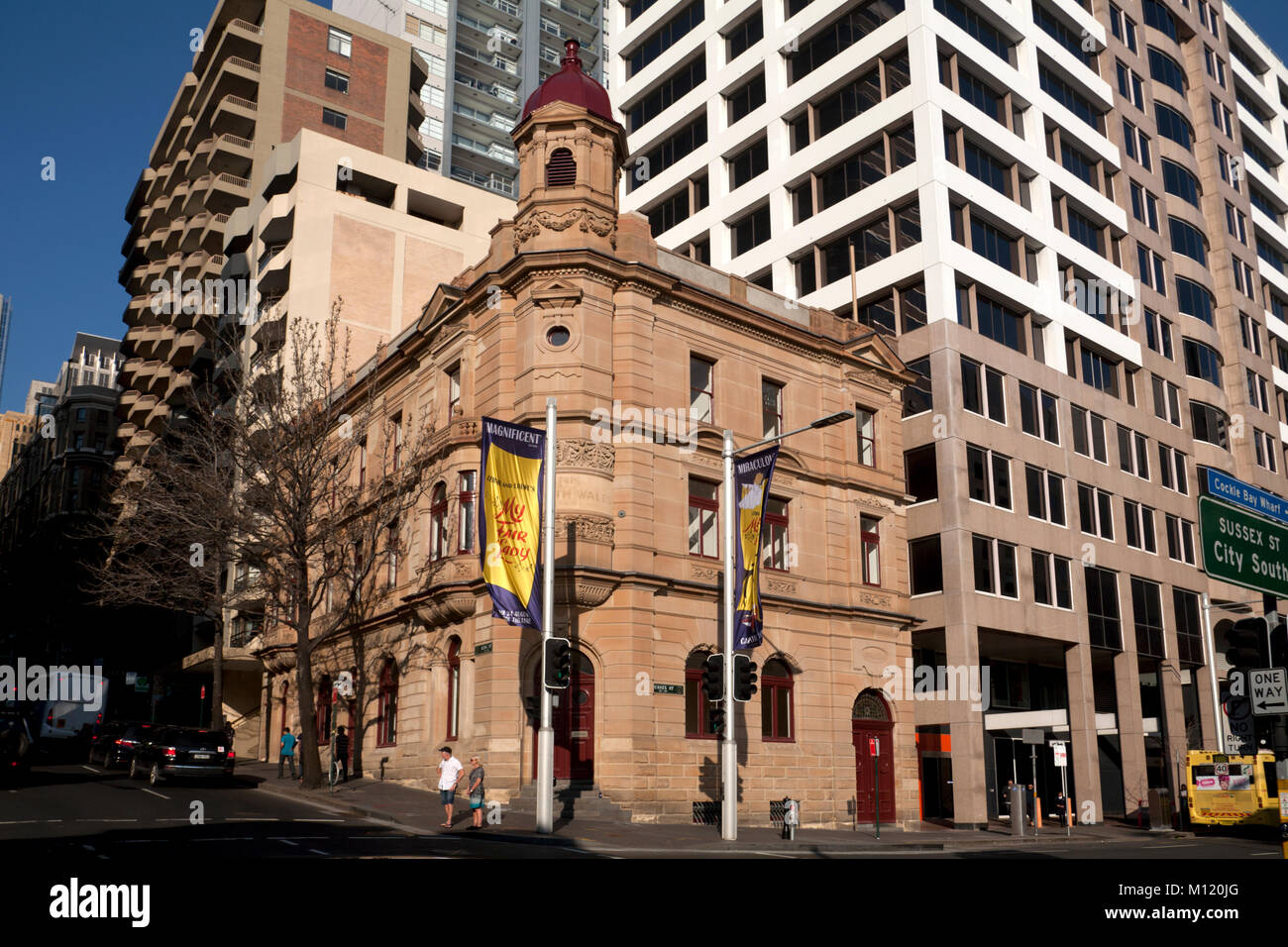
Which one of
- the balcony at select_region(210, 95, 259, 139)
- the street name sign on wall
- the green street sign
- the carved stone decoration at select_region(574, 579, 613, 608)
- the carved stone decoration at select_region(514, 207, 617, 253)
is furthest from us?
the balcony at select_region(210, 95, 259, 139)

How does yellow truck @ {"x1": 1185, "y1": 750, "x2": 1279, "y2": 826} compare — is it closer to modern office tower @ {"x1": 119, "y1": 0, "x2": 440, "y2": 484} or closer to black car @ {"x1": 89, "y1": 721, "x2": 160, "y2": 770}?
black car @ {"x1": 89, "y1": 721, "x2": 160, "y2": 770}

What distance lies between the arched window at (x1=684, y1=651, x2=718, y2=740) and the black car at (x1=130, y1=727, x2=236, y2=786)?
13126 millimetres

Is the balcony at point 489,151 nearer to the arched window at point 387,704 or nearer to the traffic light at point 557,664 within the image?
the arched window at point 387,704

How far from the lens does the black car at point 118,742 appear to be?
33469 mm

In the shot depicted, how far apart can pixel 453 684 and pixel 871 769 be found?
13.3 m

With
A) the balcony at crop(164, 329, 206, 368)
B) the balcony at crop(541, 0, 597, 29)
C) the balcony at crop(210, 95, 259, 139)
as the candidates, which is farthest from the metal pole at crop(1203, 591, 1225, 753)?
the balcony at crop(541, 0, 597, 29)

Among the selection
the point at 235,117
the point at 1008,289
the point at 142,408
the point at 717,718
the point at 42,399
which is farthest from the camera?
the point at 42,399

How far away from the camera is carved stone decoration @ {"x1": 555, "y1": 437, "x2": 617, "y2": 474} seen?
2911 cm

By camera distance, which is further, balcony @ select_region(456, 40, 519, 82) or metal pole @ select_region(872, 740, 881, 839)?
balcony @ select_region(456, 40, 519, 82)

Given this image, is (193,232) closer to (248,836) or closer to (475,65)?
(475,65)

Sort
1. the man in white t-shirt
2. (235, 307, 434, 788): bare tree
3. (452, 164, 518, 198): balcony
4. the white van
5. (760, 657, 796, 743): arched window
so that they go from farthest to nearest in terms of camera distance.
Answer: (452, 164, 518, 198): balcony < the white van < (235, 307, 434, 788): bare tree < (760, 657, 796, 743): arched window < the man in white t-shirt

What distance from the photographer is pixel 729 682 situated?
24.7m

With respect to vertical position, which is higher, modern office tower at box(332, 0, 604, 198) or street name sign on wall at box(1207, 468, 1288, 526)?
modern office tower at box(332, 0, 604, 198)

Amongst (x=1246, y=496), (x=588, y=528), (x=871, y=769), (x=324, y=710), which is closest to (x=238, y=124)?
(x=324, y=710)
